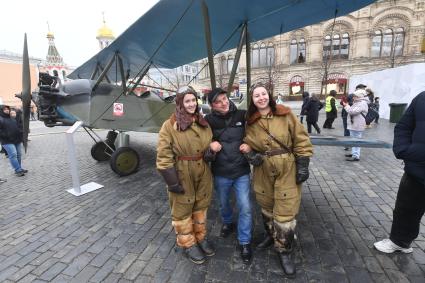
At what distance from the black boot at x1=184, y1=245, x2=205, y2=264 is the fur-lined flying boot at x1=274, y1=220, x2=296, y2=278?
77cm

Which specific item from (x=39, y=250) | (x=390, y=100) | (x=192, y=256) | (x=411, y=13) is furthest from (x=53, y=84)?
(x=411, y=13)

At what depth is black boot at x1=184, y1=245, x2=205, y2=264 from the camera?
2471mm

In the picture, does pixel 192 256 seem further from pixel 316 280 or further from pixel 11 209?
pixel 11 209

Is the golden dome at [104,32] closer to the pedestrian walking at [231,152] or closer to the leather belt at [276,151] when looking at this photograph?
the pedestrian walking at [231,152]

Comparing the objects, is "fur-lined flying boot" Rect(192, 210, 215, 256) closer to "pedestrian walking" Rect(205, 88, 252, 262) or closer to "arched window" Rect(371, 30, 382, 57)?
"pedestrian walking" Rect(205, 88, 252, 262)

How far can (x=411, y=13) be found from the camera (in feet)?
105

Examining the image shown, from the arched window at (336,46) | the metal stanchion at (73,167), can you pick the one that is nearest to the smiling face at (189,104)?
the metal stanchion at (73,167)

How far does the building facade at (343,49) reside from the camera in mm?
32531

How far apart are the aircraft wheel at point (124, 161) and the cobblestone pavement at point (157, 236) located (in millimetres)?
202

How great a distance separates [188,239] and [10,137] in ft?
19.0

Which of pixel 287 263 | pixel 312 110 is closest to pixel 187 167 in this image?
pixel 287 263

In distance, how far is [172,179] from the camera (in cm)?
224

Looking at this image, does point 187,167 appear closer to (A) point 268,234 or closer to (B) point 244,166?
(B) point 244,166

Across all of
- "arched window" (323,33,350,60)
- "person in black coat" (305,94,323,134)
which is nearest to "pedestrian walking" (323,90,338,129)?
"person in black coat" (305,94,323,134)
